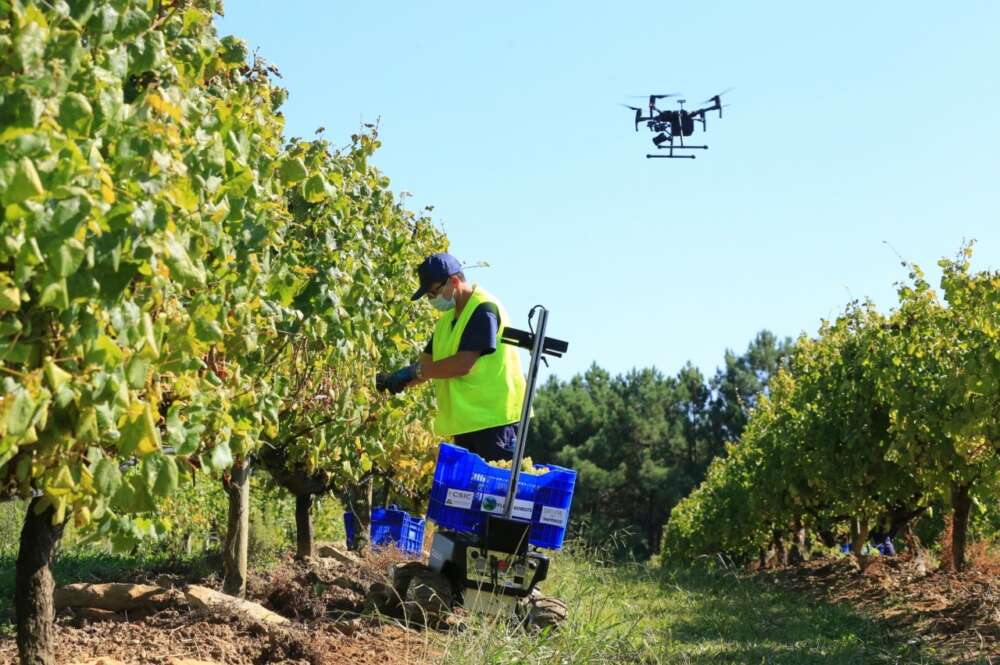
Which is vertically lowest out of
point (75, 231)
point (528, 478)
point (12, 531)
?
point (12, 531)

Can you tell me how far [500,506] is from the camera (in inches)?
231

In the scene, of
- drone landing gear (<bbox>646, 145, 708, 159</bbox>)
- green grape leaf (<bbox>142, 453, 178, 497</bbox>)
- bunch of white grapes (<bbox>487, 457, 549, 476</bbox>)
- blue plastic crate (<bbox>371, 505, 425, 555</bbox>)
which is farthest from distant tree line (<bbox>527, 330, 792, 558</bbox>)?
green grape leaf (<bbox>142, 453, 178, 497</bbox>)

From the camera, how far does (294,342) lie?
580 centimetres

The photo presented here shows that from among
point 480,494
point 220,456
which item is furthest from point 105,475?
point 480,494

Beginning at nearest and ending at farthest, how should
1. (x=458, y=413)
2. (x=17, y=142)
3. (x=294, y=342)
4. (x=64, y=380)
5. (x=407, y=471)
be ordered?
(x=17, y=142), (x=64, y=380), (x=294, y=342), (x=458, y=413), (x=407, y=471)

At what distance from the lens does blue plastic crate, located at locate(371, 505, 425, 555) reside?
10.8m

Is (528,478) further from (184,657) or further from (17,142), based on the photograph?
(17,142)

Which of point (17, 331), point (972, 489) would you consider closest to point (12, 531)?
point (972, 489)

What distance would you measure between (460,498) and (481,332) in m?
0.83

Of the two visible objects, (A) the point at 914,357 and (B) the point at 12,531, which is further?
(B) the point at 12,531

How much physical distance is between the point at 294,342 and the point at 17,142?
3282mm

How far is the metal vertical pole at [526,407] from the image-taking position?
5523 millimetres

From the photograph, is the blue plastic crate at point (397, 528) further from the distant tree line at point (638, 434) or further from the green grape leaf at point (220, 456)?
the distant tree line at point (638, 434)

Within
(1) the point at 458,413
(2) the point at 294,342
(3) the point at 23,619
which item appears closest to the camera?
(3) the point at 23,619
